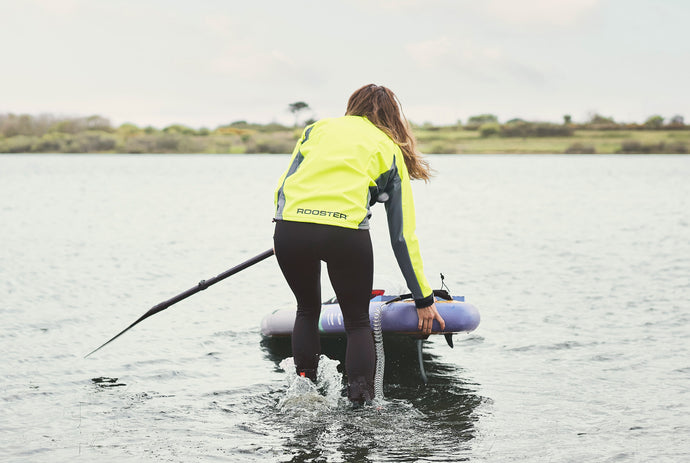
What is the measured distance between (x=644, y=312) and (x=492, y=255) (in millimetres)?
6881

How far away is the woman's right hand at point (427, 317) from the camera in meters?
5.55

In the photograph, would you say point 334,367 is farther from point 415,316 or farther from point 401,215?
point 401,215

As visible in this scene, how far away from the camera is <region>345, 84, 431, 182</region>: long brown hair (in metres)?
5.24

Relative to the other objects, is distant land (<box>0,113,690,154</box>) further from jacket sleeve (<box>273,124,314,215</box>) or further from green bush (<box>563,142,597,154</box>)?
jacket sleeve (<box>273,124,314,215</box>)

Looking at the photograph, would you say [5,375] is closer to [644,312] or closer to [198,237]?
[644,312]

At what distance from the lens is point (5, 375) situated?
704cm

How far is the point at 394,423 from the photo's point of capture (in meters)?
5.55

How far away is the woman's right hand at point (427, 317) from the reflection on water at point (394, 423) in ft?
2.20

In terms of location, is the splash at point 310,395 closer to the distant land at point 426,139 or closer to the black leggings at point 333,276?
the black leggings at point 333,276

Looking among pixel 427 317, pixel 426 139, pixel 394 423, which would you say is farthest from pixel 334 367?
pixel 426 139

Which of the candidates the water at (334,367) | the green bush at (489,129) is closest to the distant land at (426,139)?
the green bush at (489,129)

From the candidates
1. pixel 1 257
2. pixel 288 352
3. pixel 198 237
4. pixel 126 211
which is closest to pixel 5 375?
pixel 288 352

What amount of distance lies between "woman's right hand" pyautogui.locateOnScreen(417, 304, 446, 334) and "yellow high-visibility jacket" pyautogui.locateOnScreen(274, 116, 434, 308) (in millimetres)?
405

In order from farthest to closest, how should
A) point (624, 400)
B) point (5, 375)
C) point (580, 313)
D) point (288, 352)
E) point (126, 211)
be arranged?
1. point (126, 211)
2. point (580, 313)
3. point (288, 352)
4. point (5, 375)
5. point (624, 400)
